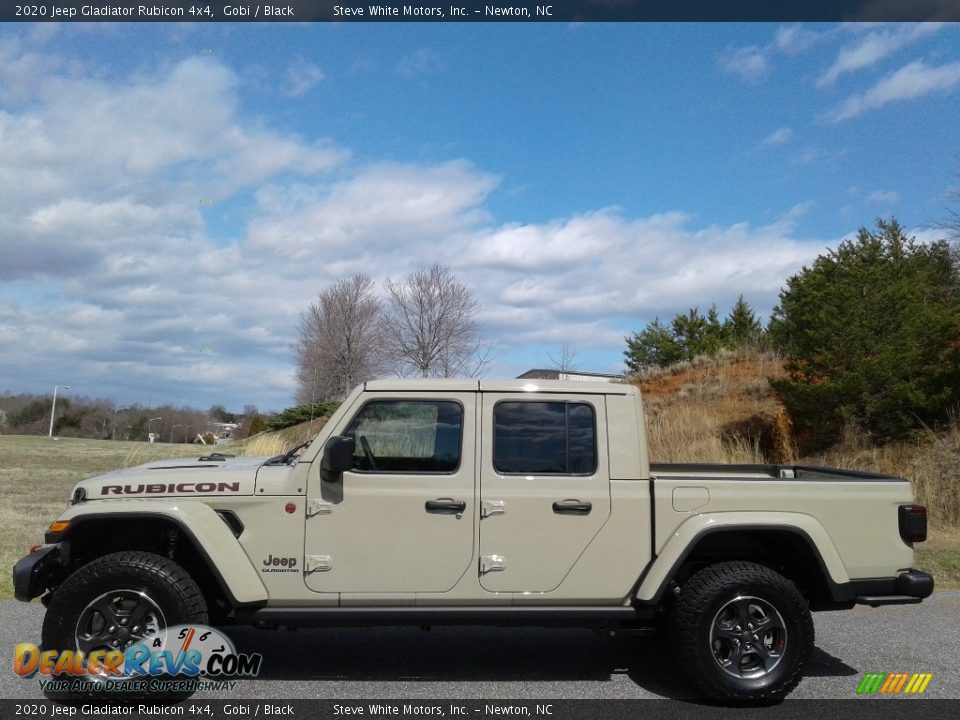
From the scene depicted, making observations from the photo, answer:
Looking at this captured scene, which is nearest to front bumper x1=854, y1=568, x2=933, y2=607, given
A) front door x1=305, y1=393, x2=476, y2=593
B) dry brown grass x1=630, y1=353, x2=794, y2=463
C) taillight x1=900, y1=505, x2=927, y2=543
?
taillight x1=900, y1=505, x2=927, y2=543

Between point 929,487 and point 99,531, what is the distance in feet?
40.5

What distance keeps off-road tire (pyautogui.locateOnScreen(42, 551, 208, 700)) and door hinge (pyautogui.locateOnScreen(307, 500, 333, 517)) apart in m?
0.79

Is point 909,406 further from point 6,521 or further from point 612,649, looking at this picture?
point 6,521

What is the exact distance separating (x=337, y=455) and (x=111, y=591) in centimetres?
149

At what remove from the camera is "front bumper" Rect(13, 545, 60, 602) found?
16.0 feet

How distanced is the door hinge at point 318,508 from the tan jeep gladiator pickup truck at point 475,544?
12mm

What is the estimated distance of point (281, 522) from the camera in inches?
198

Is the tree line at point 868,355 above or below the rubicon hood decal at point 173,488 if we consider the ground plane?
above

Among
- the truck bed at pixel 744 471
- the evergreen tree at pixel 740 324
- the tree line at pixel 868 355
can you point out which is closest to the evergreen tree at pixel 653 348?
the evergreen tree at pixel 740 324

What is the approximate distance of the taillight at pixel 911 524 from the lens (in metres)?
5.18

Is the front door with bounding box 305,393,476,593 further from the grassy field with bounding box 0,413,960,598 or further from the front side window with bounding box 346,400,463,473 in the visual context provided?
the grassy field with bounding box 0,413,960,598

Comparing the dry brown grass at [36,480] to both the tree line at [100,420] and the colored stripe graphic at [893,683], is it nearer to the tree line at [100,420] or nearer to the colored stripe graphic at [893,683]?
the colored stripe graphic at [893,683]

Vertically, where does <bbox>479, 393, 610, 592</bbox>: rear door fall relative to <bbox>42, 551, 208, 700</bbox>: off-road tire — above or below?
above

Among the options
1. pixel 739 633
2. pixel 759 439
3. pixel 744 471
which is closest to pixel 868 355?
pixel 759 439
